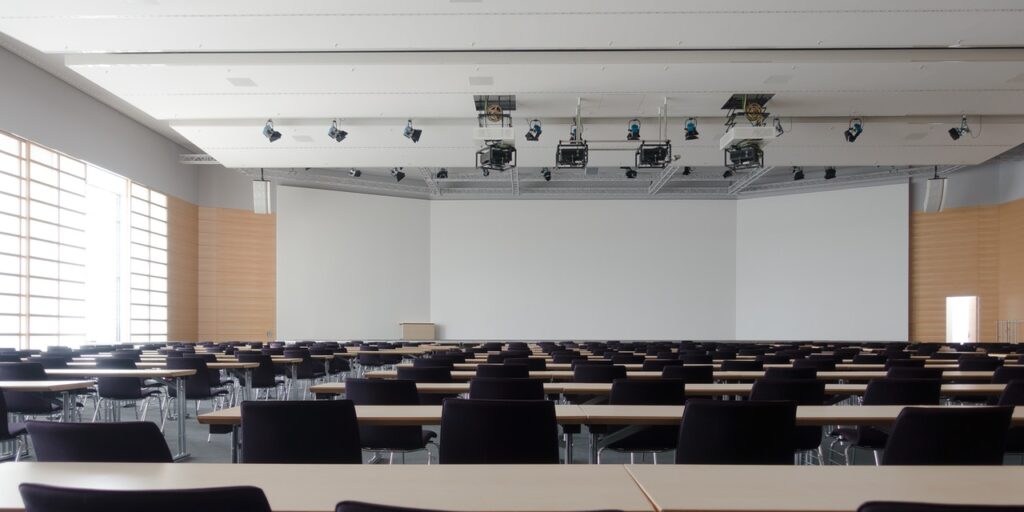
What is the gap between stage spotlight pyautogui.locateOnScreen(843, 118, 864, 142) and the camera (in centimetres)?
1340

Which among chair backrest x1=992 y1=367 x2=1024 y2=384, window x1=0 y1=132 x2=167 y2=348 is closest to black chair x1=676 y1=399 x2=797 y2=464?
chair backrest x1=992 y1=367 x2=1024 y2=384

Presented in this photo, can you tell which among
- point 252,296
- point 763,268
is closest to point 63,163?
point 252,296

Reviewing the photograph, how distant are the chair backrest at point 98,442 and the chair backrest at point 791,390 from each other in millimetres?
3438

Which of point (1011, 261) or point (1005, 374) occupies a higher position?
point (1011, 261)

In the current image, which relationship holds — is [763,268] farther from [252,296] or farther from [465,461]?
[465,461]

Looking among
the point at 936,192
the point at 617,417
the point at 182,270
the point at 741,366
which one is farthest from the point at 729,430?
→ the point at 182,270

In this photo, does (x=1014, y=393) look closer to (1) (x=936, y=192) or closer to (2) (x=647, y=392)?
(2) (x=647, y=392)

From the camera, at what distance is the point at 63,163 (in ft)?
49.7

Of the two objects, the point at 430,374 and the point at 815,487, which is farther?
the point at 430,374

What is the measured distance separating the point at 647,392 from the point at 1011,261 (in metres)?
19.5

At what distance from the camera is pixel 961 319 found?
1984 cm

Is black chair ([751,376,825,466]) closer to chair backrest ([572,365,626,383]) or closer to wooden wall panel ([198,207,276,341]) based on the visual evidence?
chair backrest ([572,365,626,383])

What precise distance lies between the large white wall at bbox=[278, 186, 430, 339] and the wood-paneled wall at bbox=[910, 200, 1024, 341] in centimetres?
1442

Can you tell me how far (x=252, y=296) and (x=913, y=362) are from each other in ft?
59.8
